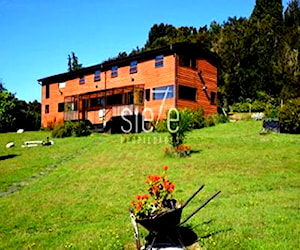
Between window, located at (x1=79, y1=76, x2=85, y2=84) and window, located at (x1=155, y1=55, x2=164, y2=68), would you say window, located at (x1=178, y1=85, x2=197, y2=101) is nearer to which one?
window, located at (x1=155, y1=55, x2=164, y2=68)

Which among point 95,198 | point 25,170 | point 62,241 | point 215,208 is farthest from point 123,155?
point 62,241

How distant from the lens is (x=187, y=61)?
1506 inches

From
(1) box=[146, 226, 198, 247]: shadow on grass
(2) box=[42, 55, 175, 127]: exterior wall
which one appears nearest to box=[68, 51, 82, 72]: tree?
(2) box=[42, 55, 175, 127]: exterior wall

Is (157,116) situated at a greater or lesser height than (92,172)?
greater

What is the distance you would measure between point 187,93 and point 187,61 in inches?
134

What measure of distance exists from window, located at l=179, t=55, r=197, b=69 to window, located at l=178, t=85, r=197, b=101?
240 centimetres

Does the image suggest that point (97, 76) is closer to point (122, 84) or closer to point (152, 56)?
point (122, 84)

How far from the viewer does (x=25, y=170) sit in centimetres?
2170

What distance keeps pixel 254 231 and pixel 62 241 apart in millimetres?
4752

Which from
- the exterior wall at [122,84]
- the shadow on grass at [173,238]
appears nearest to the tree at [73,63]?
the exterior wall at [122,84]

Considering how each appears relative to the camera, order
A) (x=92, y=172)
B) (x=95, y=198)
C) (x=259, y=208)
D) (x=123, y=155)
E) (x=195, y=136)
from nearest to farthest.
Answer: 1. (x=259, y=208)
2. (x=95, y=198)
3. (x=92, y=172)
4. (x=123, y=155)
5. (x=195, y=136)

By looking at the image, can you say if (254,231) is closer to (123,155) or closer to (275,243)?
(275,243)

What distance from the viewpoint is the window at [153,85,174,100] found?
36350mm

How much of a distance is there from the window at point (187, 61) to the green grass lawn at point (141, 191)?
11.2 meters
